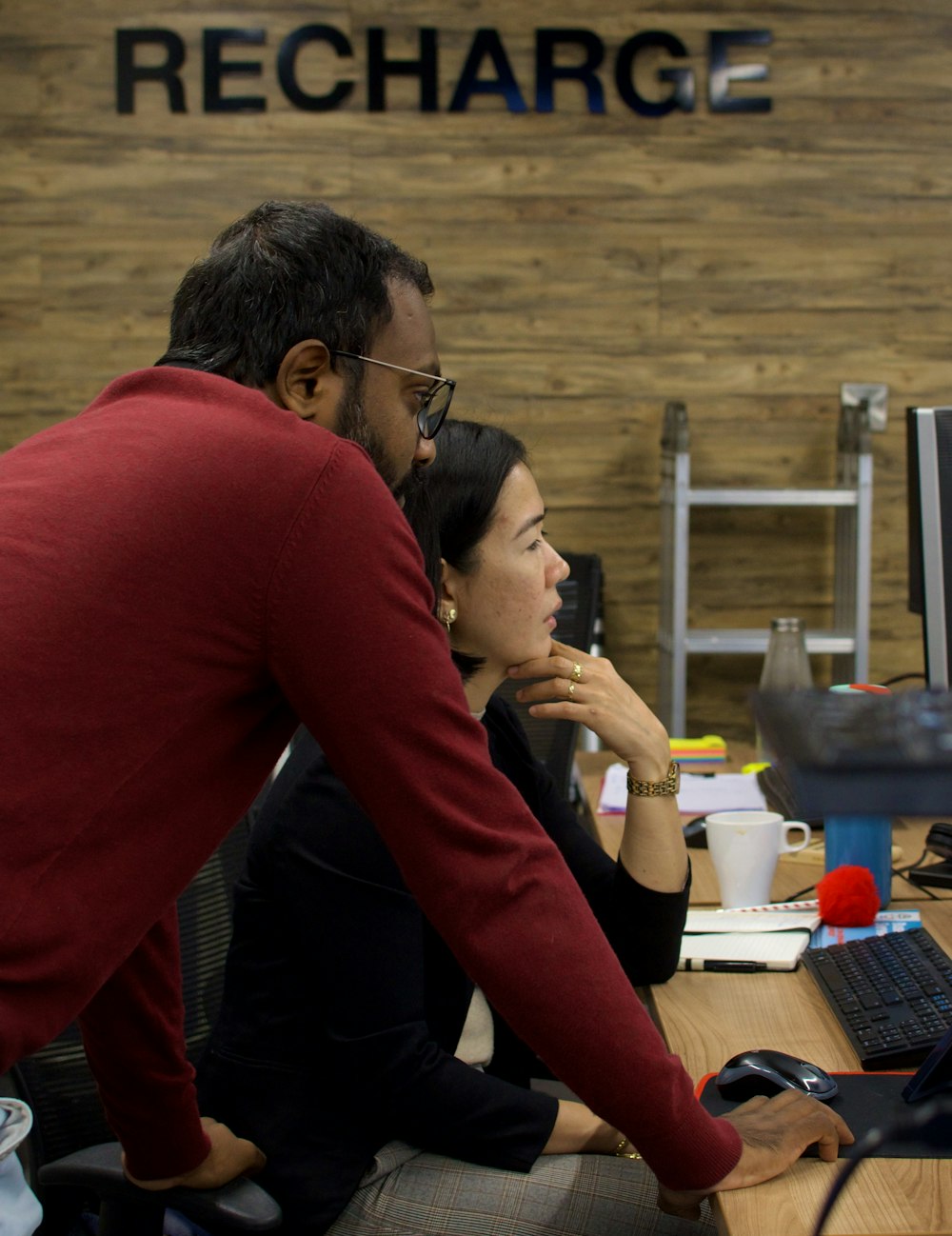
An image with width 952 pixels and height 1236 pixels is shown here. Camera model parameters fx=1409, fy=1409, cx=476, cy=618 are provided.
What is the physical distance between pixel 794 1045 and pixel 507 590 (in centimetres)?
63

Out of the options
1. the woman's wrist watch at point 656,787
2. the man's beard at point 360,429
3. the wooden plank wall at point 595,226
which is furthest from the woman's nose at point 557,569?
the wooden plank wall at point 595,226

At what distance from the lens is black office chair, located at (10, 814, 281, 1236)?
4.12 ft

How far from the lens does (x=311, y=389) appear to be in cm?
112

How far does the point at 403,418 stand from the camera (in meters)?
1.15

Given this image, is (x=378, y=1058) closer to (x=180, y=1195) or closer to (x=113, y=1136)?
(x=180, y=1195)

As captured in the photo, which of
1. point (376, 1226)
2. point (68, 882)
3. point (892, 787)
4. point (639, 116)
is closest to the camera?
point (892, 787)

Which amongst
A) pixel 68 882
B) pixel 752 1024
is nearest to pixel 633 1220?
pixel 752 1024

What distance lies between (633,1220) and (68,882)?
751 mm

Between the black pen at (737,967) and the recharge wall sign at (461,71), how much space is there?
2976mm

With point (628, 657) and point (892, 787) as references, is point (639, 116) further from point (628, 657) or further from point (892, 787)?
point (892, 787)

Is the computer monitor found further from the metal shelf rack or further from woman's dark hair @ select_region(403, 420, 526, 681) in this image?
the metal shelf rack

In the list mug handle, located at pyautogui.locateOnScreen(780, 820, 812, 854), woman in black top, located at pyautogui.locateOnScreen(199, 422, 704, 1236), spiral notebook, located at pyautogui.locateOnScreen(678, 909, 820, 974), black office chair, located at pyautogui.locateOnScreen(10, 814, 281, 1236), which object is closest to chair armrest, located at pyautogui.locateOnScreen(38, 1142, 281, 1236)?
black office chair, located at pyautogui.locateOnScreen(10, 814, 281, 1236)

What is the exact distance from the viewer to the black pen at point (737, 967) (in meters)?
1.56

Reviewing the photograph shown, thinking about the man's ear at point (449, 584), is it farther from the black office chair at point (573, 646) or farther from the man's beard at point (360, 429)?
the black office chair at point (573, 646)
